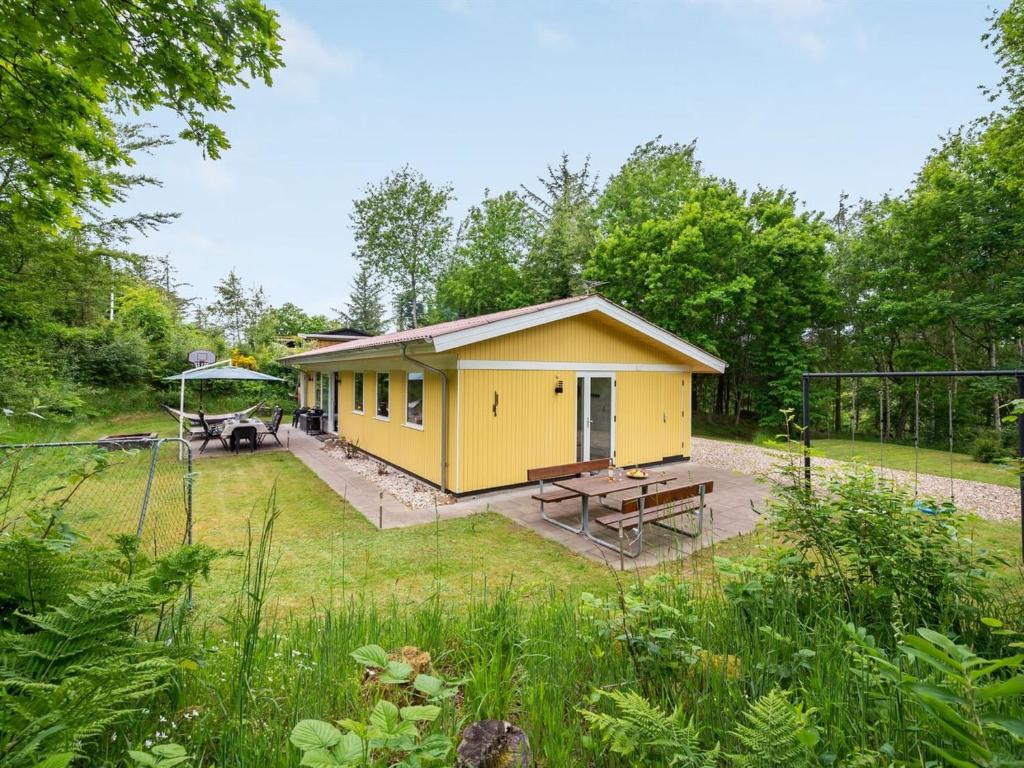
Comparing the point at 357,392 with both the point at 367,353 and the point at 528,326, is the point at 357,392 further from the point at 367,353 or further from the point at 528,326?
the point at 528,326

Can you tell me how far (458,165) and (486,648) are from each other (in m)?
29.8

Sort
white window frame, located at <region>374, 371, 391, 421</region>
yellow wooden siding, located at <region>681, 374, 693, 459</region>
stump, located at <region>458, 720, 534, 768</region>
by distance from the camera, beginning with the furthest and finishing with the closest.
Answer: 1. yellow wooden siding, located at <region>681, 374, 693, 459</region>
2. white window frame, located at <region>374, 371, 391, 421</region>
3. stump, located at <region>458, 720, 534, 768</region>

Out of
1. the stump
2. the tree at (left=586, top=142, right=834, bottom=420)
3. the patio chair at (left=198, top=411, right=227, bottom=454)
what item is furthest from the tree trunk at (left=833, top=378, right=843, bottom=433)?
the stump

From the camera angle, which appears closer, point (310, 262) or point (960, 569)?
point (960, 569)

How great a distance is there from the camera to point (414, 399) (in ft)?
29.4

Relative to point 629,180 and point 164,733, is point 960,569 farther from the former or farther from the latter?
point 629,180

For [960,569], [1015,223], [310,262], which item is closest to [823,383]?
[1015,223]

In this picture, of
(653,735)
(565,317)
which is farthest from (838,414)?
(653,735)

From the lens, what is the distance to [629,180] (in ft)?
69.9

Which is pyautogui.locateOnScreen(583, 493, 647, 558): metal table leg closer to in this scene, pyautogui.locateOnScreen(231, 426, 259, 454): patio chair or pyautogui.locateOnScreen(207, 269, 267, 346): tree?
pyautogui.locateOnScreen(231, 426, 259, 454): patio chair

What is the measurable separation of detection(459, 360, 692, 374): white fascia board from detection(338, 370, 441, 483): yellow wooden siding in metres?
0.91

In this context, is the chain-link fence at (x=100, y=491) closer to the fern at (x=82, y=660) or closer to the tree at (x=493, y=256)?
the fern at (x=82, y=660)

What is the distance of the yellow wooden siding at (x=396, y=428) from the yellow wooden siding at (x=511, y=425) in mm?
739

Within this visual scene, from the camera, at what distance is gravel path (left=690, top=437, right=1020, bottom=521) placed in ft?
22.7
